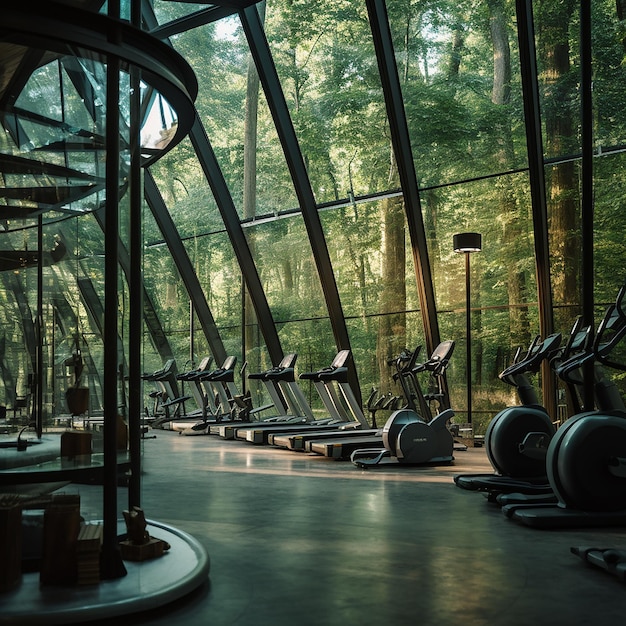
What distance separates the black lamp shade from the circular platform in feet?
18.6

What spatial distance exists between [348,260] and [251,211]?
5.78 feet

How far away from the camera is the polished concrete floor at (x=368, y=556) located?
8.29ft

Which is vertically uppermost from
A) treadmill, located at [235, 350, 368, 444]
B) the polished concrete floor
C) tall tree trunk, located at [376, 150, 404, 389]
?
tall tree trunk, located at [376, 150, 404, 389]

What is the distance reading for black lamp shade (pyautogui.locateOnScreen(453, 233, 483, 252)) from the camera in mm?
8023

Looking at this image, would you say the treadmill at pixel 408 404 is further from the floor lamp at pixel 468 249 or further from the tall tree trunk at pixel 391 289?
the tall tree trunk at pixel 391 289

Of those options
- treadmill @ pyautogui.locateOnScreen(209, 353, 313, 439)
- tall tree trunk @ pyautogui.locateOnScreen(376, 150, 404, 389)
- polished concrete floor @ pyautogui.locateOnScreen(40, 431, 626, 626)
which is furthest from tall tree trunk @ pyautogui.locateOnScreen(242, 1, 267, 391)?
polished concrete floor @ pyautogui.locateOnScreen(40, 431, 626, 626)

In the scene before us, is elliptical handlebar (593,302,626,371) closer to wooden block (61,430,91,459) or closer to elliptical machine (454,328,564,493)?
elliptical machine (454,328,564,493)

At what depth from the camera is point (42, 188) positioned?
3211 mm

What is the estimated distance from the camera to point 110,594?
2.52 meters

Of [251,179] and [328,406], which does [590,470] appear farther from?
[251,179]

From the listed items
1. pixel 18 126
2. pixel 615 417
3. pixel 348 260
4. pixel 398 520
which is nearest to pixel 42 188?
pixel 18 126

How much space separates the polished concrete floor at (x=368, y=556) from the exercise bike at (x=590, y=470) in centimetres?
11

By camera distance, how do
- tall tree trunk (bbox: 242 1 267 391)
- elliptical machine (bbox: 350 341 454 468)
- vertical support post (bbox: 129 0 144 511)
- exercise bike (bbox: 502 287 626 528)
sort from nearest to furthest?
1. vertical support post (bbox: 129 0 144 511)
2. exercise bike (bbox: 502 287 626 528)
3. elliptical machine (bbox: 350 341 454 468)
4. tall tree trunk (bbox: 242 1 267 391)

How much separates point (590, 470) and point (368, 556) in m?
1.40
